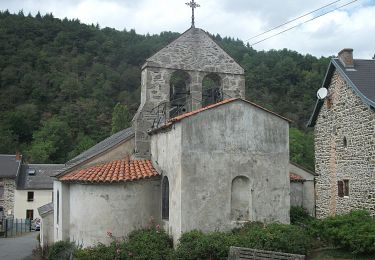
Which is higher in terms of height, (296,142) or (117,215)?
(296,142)

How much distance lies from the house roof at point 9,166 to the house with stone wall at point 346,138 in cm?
3280

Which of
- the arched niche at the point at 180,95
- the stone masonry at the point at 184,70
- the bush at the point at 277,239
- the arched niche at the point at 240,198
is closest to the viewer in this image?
the bush at the point at 277,239

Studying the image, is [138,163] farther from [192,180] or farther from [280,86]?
[280,86]

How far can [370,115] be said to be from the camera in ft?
59.9

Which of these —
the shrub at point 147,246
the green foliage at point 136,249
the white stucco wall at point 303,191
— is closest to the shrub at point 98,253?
the green foliage at point 136,249

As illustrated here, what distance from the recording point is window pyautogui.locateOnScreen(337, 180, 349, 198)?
20266 mm

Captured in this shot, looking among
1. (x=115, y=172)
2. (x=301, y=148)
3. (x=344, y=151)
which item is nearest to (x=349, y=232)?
(x=344, y=151)

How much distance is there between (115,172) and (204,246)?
14.9 ft

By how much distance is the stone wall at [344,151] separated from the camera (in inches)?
723

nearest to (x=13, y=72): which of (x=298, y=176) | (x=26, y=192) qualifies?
(x=26, y=192)

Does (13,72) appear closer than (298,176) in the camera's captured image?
No

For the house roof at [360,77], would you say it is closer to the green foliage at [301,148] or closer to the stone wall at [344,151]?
the stone wall at [344,151]

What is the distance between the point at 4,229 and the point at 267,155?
98.4 ft

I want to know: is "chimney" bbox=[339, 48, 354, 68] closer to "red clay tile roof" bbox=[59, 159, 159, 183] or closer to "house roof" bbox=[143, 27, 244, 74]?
"house roof" bbox=[143, 27, 244, 74]
